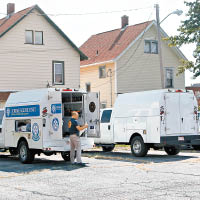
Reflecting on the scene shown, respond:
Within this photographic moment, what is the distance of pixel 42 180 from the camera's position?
445 inches

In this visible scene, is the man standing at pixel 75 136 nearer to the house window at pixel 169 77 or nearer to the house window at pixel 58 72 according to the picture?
the house window at pixel 58 72

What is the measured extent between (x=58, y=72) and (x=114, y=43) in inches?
322

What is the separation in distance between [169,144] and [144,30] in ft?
70.5

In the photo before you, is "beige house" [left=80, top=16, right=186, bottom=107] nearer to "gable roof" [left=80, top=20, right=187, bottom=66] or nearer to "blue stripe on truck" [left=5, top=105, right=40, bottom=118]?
"gable roof" [left=80, top=20, right=187, bottom=66]

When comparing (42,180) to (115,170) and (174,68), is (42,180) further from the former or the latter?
(174,68)

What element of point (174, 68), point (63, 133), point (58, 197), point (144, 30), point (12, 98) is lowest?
point (58, 197)

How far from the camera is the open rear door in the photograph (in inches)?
631

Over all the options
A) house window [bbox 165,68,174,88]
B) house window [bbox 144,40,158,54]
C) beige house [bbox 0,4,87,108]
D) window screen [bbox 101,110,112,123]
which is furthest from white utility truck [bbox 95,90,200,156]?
house window [bbox 165,68,174,88]

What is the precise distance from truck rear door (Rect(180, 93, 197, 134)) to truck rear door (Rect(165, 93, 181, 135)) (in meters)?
0.20

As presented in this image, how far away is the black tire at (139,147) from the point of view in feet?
55.4

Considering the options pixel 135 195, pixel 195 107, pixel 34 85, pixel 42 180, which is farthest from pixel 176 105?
pixel 34 85

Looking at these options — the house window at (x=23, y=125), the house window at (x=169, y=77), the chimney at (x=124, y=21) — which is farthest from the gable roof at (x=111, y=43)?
the house window at (x=23, y=125)

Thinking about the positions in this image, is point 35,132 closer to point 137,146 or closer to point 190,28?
point 137,146

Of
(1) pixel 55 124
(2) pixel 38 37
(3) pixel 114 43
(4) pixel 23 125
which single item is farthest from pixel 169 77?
(1) pixel 55 124
